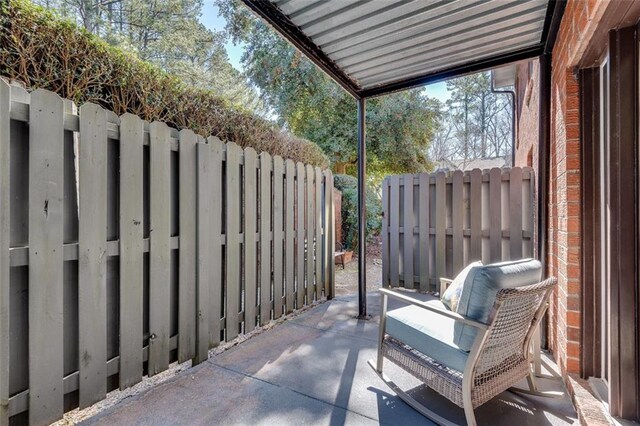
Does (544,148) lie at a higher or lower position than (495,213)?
higher

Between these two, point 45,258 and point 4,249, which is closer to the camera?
point 4,249

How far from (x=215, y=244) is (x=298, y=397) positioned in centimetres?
137

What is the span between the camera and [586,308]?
2.09 m

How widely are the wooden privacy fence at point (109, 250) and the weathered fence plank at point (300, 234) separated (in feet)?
2.25

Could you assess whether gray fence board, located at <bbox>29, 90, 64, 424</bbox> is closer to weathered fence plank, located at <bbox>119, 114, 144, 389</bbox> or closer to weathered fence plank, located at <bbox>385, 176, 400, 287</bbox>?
weathered fence plank, located at <bbox>119, 114, 144, 389</bbox>

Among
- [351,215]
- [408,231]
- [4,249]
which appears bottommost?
[408,231]

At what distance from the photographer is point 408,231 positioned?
496 centimetres

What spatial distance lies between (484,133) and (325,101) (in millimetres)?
10737

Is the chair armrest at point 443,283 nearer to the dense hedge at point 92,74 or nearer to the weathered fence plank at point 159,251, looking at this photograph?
the weathered fence plank at point 159,251

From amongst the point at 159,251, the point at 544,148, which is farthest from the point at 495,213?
the point at 159,251

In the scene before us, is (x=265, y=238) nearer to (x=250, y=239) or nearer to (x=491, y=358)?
(x=250, y=239)

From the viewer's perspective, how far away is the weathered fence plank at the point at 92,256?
6.13 ft

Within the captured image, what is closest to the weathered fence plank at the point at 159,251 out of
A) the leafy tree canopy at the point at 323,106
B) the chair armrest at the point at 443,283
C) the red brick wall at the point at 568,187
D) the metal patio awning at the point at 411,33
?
the metal patio awning at the point at 411,33

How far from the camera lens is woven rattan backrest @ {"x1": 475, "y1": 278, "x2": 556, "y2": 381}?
1699 millimetres
